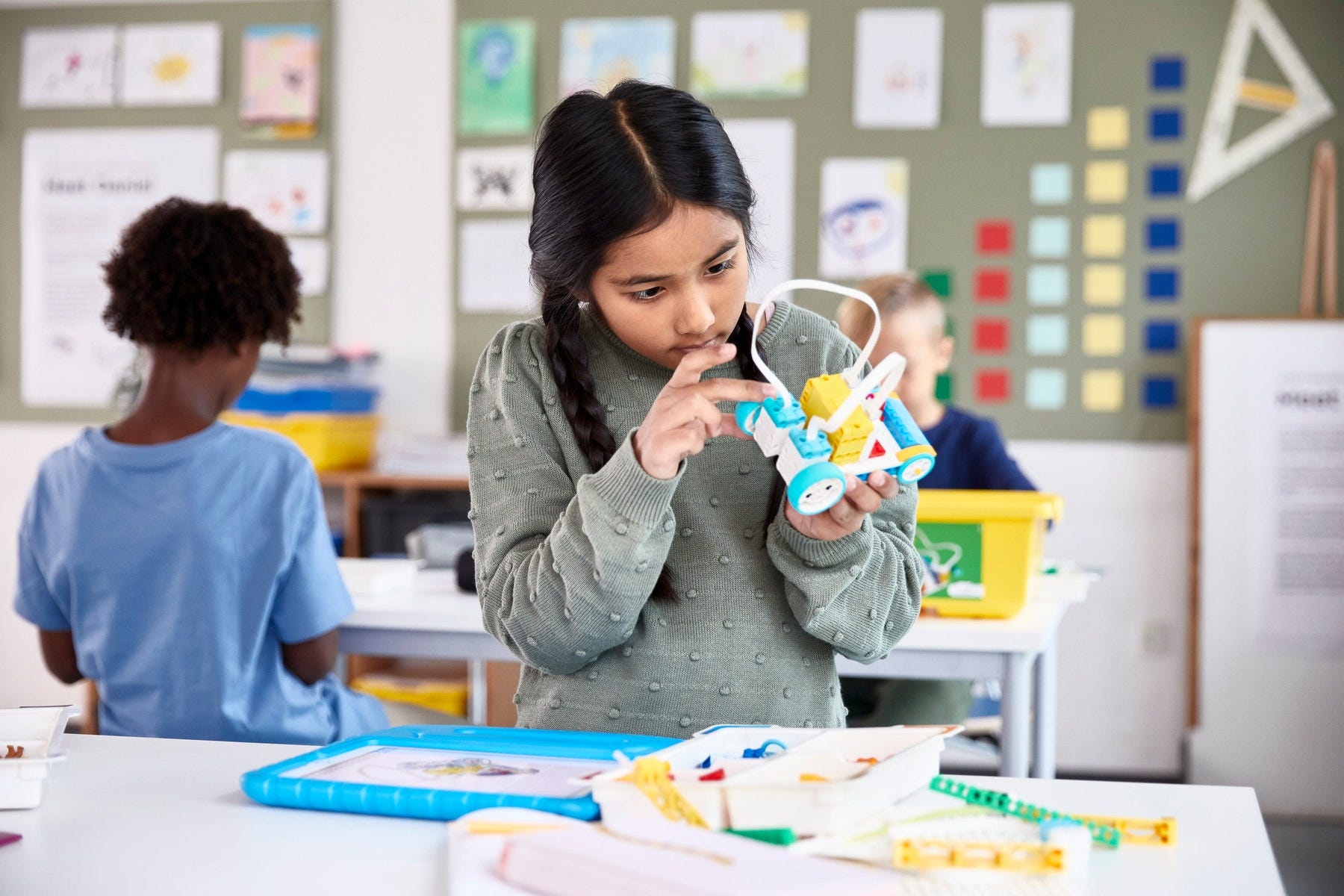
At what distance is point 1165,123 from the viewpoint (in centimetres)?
354

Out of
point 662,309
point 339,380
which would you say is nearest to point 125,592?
point 662,309

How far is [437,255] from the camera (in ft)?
12.8

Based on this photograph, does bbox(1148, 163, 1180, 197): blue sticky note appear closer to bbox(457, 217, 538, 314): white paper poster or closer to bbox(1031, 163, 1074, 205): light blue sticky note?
bbox(1031, 163, 1074, 205): light blue sticky note

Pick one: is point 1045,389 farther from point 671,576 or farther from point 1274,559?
point 671,576

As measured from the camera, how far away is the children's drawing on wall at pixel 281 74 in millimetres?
3908

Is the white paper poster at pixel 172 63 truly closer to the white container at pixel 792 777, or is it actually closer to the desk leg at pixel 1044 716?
the desk leg at pixel 1044 716

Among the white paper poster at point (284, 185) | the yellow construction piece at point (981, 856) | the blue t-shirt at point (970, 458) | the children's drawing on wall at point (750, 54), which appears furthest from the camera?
the white paper poster at point (284, 185)

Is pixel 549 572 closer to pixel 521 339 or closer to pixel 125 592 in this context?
pixel 521 339

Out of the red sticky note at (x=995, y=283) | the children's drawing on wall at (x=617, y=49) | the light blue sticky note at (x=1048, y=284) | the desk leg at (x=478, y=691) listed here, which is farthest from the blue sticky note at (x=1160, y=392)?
the desk leg at (x=478, y=691)

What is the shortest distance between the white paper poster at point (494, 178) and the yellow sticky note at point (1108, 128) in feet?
5.20

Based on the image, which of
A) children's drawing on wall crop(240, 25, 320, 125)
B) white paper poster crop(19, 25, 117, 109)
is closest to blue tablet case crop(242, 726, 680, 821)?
children's drawing on wall crop(240, 25, 320, 125)

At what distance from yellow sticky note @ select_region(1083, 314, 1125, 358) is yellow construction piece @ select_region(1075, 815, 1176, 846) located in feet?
9.61

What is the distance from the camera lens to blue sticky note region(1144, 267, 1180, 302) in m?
3.55

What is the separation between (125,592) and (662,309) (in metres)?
1.00
